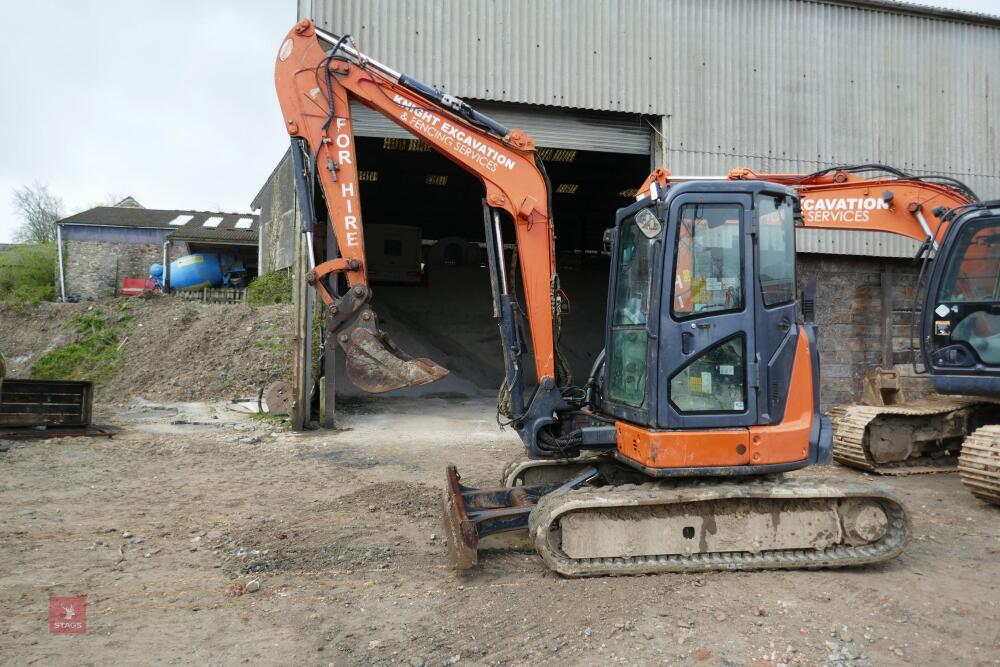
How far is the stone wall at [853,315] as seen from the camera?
10625 mm

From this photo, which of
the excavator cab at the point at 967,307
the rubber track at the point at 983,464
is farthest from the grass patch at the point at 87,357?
the rubber track at the point at 983,464

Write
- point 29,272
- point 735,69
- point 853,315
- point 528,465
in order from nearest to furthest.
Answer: point 528,465
point 735,69
point 853,315
point 29,272

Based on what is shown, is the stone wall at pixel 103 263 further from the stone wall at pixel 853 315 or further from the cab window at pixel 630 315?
→ the cab window at pixel 630 315

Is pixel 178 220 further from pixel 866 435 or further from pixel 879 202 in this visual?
pixel 866 435

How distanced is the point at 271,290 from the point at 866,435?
15785 millimetres

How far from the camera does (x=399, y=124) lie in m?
5.13

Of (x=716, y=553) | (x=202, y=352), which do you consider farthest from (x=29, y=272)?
(x=716, y=553)

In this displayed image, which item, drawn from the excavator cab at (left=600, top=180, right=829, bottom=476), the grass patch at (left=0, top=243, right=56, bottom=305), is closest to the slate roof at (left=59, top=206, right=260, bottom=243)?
the grass patch at (left=0, top=243, right=56, bottom=305)

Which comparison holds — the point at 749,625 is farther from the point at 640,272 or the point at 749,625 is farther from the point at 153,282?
the point at 153,282

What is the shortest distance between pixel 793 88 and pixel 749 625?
370 inches

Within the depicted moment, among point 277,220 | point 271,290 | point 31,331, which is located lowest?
point 31,331

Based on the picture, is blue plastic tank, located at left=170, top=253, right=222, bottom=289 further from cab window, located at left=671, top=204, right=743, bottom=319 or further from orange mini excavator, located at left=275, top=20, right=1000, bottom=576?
cab window, located at left=671, top=204, right=743, bottom=319

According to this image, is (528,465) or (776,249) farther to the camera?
(528,465)

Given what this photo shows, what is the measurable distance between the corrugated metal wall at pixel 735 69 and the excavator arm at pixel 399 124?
14.4 ft
